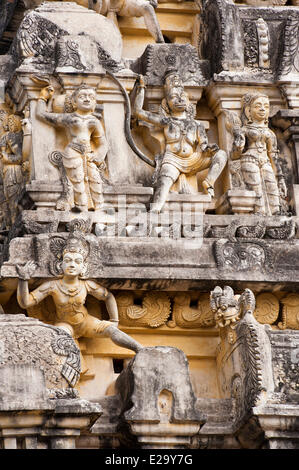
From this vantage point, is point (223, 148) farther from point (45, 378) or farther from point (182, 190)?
point (45, 378)

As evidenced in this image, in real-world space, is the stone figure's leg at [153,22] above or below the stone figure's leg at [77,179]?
above

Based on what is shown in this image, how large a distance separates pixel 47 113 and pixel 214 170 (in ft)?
6.98

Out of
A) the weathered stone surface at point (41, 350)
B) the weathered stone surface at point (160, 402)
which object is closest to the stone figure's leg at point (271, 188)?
the weathered stone surface at point (160, 402)

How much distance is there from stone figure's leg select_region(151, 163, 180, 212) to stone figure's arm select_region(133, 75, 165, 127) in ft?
1.93

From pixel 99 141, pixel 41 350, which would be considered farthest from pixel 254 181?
pixel 41 350

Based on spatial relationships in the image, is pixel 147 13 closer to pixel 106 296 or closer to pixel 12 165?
pixel 12 165

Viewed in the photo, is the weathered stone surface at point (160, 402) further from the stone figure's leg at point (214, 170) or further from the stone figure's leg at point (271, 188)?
the stone figure's leg at point (271, 188)

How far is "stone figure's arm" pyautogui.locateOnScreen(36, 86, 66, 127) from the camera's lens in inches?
805

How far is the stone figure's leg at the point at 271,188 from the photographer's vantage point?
819 inches

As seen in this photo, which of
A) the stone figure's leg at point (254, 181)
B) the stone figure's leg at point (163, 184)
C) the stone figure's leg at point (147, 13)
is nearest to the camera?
the stone figure's leg at point (163, 184)

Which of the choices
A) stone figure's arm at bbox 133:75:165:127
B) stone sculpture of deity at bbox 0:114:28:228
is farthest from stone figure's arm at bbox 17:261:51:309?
stone figure's arm at bbox 133:75:165:127

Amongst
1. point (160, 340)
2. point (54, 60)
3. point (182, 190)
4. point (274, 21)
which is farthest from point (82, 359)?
point (274, 21)

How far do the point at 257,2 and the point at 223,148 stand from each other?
8.99 feet

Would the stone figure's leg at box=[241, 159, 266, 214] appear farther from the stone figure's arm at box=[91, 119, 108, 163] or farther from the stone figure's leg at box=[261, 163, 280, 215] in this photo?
the stone figure's arm at box=[91, 119, 108, 163]
